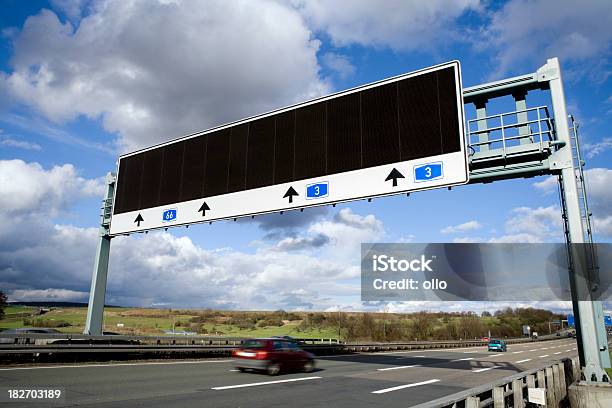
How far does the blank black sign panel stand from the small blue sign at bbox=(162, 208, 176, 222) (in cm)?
54

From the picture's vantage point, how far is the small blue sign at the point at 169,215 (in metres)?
20.5

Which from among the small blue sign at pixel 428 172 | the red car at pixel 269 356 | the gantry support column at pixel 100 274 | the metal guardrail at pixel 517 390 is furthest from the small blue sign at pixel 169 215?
the metal guardrail at pixel 517 390

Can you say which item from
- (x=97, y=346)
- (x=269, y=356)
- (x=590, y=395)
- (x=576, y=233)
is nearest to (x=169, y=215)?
(x=97, y=346)

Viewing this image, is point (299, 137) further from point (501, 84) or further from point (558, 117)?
point (558, 117)

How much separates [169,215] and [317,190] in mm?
8305

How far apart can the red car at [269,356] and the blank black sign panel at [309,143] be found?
6265mm

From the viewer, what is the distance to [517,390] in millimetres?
9094

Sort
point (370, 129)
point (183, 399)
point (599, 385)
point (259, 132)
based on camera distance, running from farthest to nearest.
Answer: point (259, 132) → point (370, 129) → point (599, 385) → point (183, 399)

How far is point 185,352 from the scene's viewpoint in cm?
2142

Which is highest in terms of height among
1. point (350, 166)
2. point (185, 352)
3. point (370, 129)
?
point (370, 129)

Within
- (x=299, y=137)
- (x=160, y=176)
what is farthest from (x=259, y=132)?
(x=160, y=176)

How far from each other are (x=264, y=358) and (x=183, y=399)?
18.9ft

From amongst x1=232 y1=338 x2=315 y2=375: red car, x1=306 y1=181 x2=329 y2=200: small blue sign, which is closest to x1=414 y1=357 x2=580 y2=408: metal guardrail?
x1=232 y1=338 x2=315 y2=375: red car

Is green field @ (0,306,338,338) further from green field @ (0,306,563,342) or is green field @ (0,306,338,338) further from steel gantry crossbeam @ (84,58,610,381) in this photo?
steel gantry crossbeam @ (84,58,610,381)
